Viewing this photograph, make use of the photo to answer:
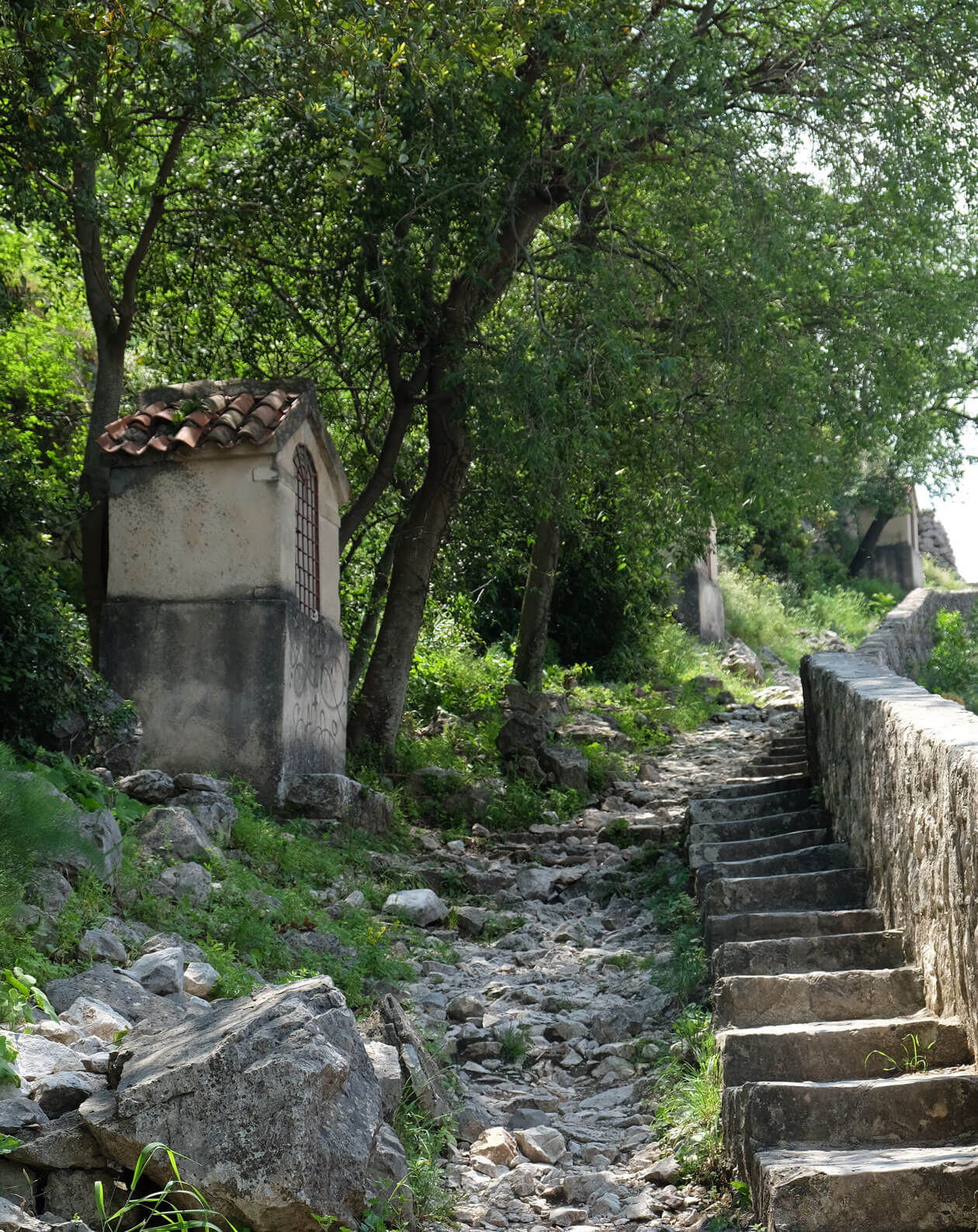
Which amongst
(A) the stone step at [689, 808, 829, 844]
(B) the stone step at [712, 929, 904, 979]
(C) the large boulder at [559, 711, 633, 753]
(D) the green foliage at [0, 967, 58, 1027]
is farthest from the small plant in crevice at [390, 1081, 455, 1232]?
(C) the large boulder at [559, 711, 633, 753]

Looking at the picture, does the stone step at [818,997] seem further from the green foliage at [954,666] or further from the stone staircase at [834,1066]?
the green foliage at [954,666]

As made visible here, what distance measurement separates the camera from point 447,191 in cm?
1070

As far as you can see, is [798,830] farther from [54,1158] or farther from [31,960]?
[54,1158]

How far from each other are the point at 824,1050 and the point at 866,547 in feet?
97.6

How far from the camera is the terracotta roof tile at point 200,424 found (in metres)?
9.91

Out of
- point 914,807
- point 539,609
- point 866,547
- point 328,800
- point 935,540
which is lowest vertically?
point 328,800

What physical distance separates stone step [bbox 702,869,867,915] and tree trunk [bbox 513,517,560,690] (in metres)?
9.07

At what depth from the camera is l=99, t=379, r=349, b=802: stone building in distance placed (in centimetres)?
970

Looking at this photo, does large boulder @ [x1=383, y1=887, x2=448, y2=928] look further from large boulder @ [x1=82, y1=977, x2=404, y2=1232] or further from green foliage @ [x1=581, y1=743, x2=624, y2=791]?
green foliage @ [x1=581, y1=743, x2=624, y2=791]

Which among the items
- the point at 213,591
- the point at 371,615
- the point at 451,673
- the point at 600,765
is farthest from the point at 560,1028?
the point at 451,673

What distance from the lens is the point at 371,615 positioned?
1407 cm

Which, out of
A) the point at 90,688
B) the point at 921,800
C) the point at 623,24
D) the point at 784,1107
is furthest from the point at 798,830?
the point at 623,24

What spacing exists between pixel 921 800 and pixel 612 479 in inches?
330

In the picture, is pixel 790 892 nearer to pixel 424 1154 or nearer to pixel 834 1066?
pixel 834 1066
